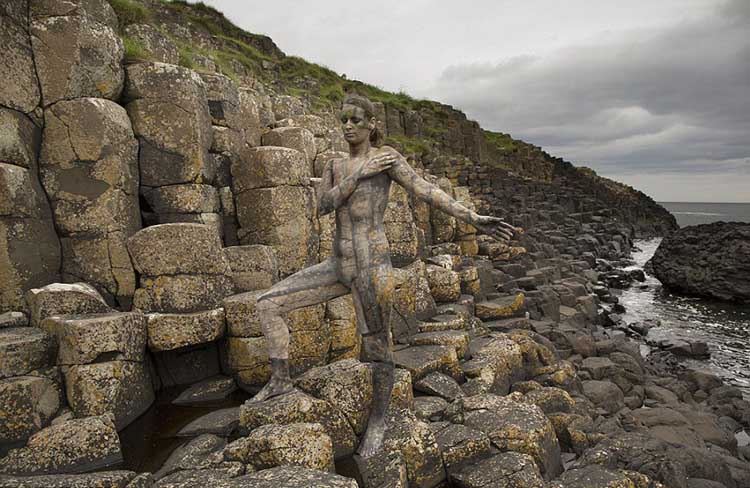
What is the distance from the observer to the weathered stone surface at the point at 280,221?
23.7 ft

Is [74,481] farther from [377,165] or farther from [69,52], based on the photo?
[69,52]

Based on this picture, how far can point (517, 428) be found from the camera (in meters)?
5.11

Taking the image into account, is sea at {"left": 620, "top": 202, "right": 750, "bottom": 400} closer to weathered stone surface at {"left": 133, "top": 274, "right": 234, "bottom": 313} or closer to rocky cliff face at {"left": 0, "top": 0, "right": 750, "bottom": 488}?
rocky cliff face at {"left": 0, "top": 0, "right": 750, "bottom": 488}

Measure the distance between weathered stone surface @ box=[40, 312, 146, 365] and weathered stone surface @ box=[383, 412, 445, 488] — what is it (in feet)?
9.65

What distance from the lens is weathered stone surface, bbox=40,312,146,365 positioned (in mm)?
4836

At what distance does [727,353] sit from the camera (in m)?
14.4

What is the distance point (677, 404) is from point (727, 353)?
690cm

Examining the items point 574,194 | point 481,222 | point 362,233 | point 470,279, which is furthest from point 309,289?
point 574,194

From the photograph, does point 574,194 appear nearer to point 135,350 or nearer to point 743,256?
point 743,256

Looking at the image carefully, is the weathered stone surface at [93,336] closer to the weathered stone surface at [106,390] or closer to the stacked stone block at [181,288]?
the weathered stone surface at [106,390]

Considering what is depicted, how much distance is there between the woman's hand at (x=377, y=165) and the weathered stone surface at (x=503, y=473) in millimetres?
3033

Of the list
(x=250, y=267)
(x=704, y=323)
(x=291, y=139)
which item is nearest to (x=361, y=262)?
(x=250, y=267)

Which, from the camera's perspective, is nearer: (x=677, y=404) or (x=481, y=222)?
(x=481, y=222)

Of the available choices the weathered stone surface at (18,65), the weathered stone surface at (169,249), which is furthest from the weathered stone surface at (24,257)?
the weathered stone surface at (169,249)
